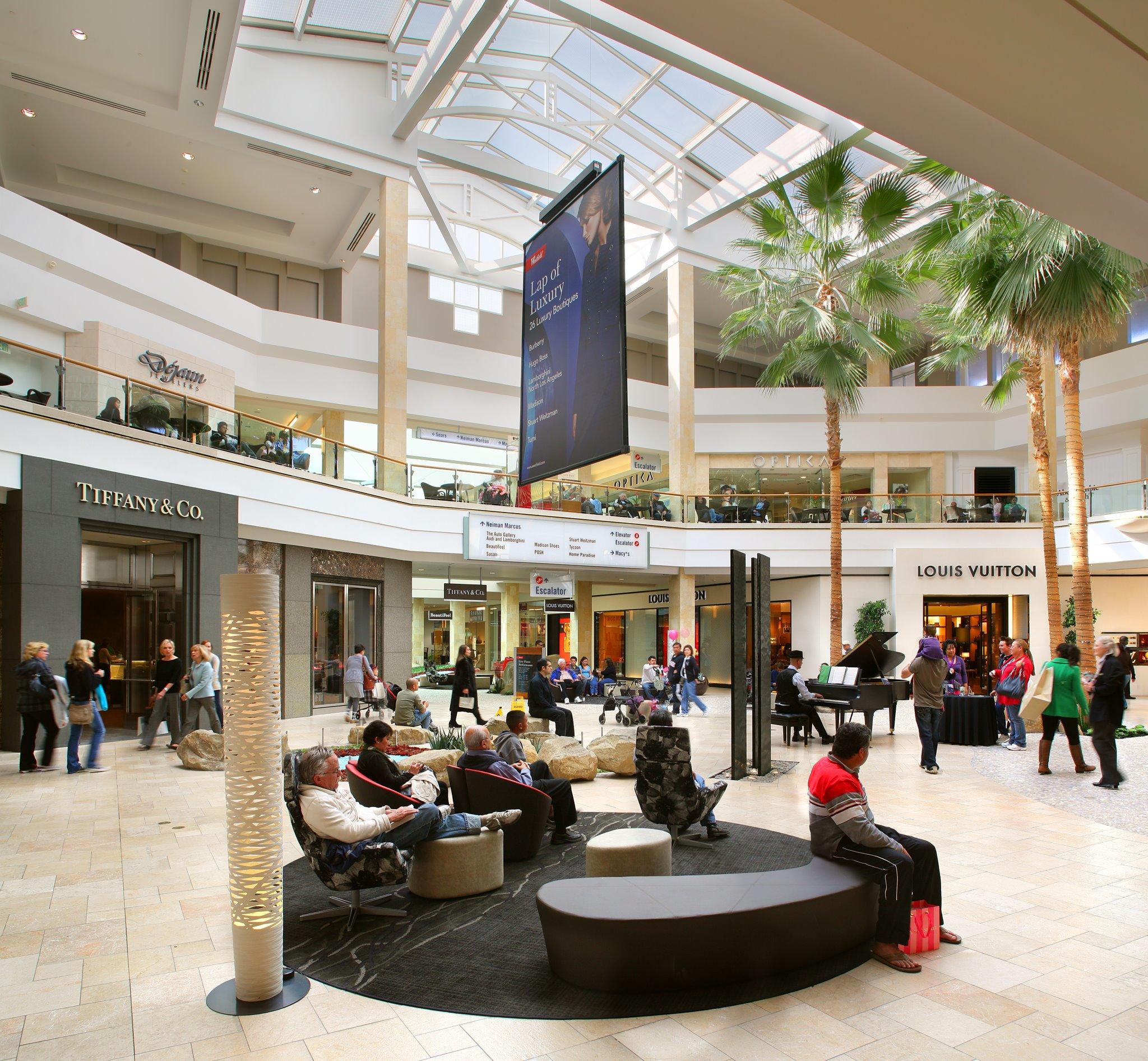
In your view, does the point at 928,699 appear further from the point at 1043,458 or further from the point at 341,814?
the point at 341,814

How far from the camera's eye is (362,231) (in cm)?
2161

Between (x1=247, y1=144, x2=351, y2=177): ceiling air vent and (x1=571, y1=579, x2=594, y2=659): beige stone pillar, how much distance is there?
48.3 ft

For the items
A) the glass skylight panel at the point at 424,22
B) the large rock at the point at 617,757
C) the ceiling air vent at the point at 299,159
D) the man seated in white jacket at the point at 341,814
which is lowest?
the large rock at the point at 617,757

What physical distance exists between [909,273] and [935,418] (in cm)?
1161

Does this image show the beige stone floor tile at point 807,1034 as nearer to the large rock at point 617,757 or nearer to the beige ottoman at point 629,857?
the beige ottoman at point 629,857

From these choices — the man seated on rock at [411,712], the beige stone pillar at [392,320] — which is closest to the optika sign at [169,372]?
the beige stone pillar at [392,320]

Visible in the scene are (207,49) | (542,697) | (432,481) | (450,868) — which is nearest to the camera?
(450,868)

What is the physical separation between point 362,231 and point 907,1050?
22040 millimetres

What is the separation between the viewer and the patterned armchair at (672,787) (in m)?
6.03

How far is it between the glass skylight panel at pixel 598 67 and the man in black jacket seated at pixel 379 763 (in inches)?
695

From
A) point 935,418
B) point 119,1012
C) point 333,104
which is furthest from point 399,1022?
point 935,418

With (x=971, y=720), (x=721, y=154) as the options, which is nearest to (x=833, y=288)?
(x=721, y=154)

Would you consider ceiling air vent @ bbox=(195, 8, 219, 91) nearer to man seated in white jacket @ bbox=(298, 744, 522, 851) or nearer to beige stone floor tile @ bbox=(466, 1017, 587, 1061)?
man seated in white jacket @ bbox=(298, 744, 522, 851)

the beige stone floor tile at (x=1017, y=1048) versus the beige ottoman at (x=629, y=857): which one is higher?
the beige ottoman at (x=629, y=857)
